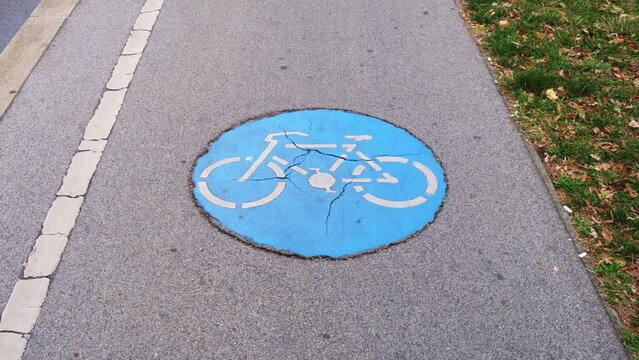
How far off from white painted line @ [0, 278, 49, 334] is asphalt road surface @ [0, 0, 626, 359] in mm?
54

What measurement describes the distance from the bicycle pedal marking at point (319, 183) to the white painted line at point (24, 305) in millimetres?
A: 1197

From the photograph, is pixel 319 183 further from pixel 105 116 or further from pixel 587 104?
pixel 587 104

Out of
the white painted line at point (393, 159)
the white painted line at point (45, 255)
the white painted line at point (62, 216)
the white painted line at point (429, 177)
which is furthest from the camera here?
the white painted line at point (393, 159)

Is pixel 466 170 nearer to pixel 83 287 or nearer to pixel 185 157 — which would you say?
pixel 185 157

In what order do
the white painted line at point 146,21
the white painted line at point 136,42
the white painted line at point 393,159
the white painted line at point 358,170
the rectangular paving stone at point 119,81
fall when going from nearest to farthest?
the white painted line at point 358,170
the white painted line at point 393,159
the rectangular paving stone at point 119,81
the white painted line at point 136,42
the white painted line at point 146,21

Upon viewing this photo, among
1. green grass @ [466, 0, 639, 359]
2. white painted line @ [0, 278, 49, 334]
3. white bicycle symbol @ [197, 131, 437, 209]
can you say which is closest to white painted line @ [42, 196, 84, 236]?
white painted line @ [0, 278, 49, 334]

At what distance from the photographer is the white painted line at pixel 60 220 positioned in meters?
3.31

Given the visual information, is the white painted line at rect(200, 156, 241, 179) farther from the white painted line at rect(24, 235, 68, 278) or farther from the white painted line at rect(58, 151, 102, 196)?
the white painted line at rect(24, 235, 68, 278)

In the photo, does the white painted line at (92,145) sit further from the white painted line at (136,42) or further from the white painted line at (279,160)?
the white painted line at (136,42)

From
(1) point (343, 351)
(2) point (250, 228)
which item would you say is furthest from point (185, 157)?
(1) point (343, 351)

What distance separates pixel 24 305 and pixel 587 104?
5.05 meters

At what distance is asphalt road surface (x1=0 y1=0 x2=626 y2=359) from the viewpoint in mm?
3299

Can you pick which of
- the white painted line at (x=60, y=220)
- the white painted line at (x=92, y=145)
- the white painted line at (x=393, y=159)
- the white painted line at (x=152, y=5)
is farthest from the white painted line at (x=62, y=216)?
the white painted line at (x=152, y=5)

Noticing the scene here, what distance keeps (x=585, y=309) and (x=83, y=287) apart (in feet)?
10.4
